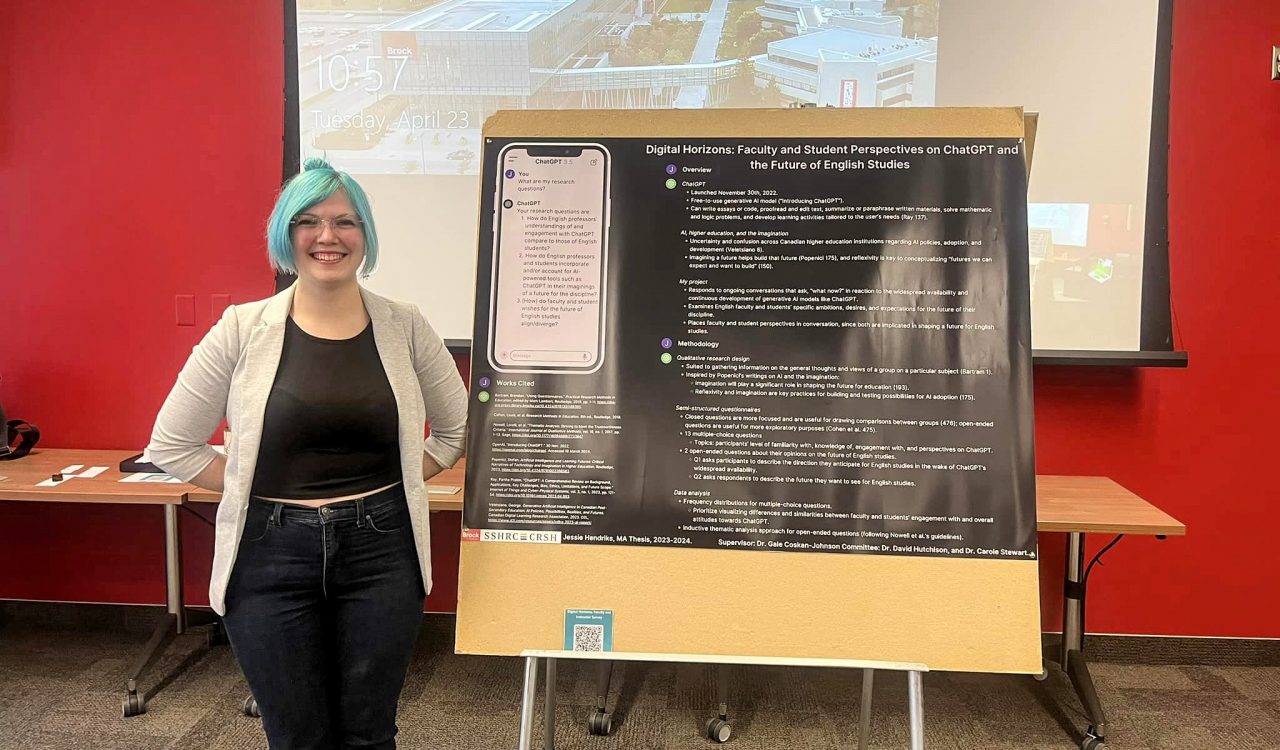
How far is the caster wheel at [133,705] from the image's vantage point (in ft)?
7.69

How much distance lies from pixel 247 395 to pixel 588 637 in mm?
741

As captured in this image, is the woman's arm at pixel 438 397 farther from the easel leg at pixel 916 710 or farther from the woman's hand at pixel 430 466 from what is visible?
the easel leg at pixel 916 710

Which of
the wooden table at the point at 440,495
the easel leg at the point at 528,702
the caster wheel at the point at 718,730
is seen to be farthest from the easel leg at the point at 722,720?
the easel leg at the point at 528,702

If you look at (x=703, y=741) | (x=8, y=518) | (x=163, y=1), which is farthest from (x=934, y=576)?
(x=8, y=518)

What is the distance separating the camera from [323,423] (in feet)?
4.57

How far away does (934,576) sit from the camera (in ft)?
4.45

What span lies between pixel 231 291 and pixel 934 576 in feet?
8.37

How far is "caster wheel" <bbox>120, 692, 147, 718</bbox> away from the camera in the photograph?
7.69ft

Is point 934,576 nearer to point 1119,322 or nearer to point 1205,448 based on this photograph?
point 1119,322

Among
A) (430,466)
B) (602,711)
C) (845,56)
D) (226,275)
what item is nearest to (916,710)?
(430,466)

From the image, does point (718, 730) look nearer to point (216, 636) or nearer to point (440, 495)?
point (440, 495)

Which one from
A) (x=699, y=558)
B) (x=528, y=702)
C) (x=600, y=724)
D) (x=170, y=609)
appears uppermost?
(x=699, y=558)

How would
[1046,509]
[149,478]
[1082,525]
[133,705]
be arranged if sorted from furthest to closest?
[149,478] → [133,705] → [1046,509] → [1082,525]

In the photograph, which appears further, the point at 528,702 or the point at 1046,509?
the point at 1046,509
